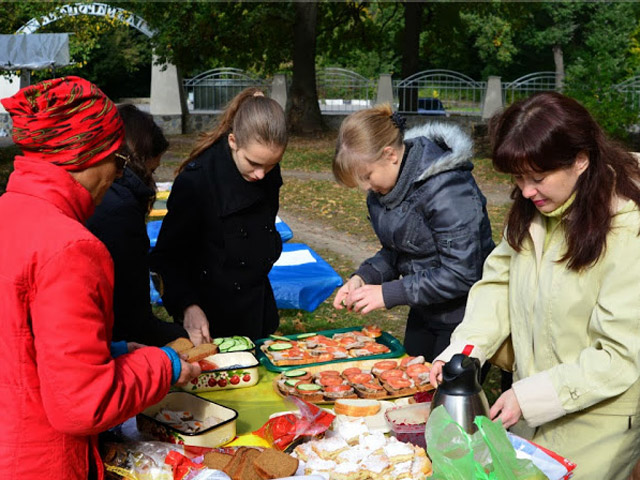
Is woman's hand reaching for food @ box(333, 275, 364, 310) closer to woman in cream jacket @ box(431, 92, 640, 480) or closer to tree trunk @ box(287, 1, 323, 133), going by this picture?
woman in cream jacket @ box(431, 92, 640, 480)

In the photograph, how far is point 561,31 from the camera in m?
35.7

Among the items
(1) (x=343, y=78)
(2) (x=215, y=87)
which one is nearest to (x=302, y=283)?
(2) (x=215, y=87)

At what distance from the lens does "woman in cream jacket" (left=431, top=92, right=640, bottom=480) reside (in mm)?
2018

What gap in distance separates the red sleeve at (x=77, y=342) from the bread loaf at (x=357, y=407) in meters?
0.91

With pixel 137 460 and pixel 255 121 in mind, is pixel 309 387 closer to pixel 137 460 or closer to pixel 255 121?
pixel 137 460

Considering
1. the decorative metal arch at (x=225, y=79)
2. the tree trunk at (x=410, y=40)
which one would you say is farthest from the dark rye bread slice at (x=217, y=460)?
the decorative metal arch at (x=225, y=79)

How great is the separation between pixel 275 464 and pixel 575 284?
96 cm

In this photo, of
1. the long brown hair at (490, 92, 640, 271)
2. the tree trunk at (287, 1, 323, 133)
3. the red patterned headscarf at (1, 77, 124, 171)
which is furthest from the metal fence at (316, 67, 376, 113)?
the red patterned headscarf at (1, 77, 124, 171)

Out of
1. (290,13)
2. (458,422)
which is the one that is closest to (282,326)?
(458,422)

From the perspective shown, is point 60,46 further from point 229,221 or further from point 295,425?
point 295,425

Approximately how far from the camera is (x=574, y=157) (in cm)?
204

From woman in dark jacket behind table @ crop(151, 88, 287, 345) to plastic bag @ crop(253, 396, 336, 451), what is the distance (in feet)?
2.77

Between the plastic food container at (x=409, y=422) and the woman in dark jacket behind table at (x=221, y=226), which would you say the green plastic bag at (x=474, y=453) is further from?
the woman in dark jacket behind table at (x=221, y=226)

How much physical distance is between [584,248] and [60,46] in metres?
19.3
